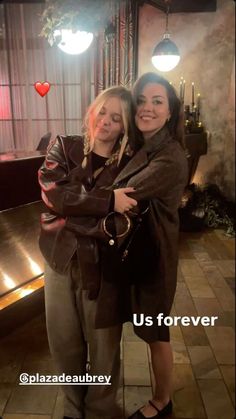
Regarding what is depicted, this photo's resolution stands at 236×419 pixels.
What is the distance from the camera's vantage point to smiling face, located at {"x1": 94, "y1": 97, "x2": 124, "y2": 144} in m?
0.85

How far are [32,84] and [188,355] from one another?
3.85 m

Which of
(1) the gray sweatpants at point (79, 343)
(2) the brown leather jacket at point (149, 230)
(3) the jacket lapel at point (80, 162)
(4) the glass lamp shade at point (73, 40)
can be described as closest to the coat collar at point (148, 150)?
(2) the brown leather jacket at point (149, 230)

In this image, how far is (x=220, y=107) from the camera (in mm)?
680

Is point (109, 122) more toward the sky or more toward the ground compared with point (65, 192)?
more toward the sky

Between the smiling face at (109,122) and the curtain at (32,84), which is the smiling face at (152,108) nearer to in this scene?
the smiling face at (109,122)

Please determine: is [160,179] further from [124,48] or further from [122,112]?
[124,48]

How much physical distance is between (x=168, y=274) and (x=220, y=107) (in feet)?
1.42

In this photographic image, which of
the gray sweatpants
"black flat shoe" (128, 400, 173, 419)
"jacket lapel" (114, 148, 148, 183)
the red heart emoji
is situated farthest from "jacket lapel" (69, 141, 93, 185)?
the red heart emoji

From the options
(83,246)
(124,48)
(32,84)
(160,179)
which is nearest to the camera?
(160,179)

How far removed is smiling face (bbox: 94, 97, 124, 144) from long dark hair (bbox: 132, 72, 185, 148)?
0.05 metres

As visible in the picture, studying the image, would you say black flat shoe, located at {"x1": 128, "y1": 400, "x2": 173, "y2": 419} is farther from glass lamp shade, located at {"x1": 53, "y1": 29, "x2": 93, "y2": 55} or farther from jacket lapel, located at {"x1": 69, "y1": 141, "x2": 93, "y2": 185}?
glass lamp shade, located at {"x1": 53, "y1": 29, "x2": 93, "y2": 55}

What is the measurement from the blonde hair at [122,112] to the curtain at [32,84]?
3107 millimetres

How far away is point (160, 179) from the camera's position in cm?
79

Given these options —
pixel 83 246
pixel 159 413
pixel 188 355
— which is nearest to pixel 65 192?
pixel 83 246
